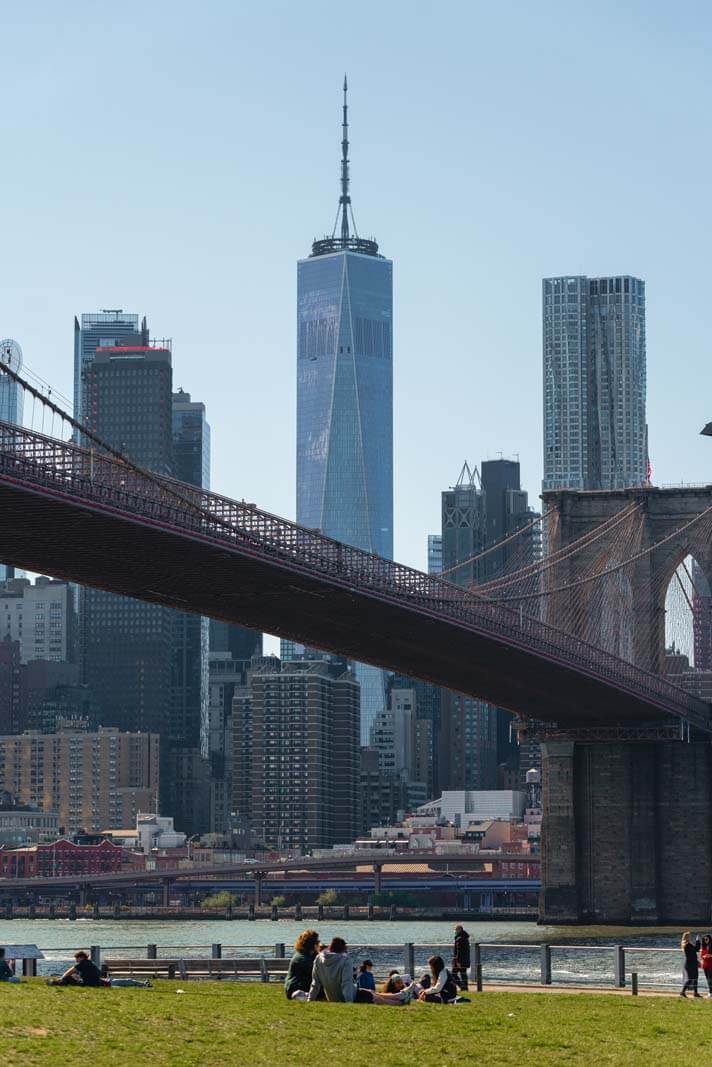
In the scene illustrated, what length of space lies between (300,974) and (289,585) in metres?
35.1

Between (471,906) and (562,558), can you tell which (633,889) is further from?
(471,906)

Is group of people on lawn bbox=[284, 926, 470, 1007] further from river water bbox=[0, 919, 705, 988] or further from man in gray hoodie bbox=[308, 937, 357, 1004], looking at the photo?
river water bbox=[0, 919, 705, 988]

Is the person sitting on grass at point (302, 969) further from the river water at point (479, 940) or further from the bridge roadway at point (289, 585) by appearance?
the bridge roadway at point (289, 585)

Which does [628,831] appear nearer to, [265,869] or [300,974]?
[300,974]

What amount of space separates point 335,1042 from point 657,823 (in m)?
61.0

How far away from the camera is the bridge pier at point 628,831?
8012 cm

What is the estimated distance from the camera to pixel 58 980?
25859mm

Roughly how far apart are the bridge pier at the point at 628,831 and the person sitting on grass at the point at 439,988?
180 ft

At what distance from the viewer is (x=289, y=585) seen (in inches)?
2330

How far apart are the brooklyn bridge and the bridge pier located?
69mm

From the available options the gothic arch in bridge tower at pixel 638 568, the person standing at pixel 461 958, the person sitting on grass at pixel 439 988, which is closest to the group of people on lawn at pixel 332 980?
the person sitting on grass at pixel 439 988

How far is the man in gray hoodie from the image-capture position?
78.7 feet

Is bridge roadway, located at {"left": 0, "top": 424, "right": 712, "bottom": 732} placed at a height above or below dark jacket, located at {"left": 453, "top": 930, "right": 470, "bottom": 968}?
above

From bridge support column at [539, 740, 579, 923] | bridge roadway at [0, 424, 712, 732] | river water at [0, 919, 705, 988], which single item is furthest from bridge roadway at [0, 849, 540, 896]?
bridge roadway at [0, 424, 712, 732]
